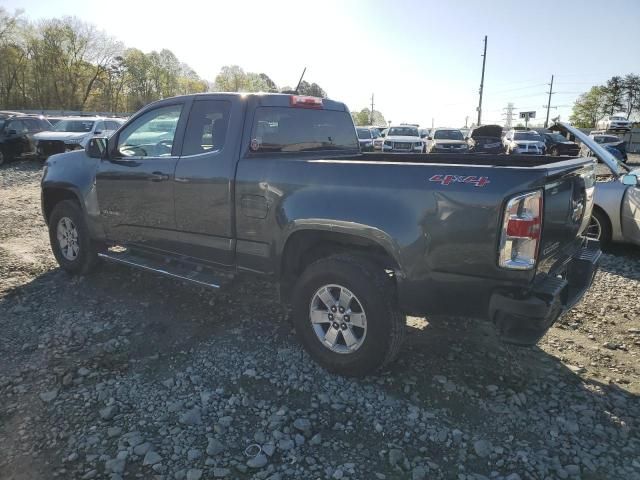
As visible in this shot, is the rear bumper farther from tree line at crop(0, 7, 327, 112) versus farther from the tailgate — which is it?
tree line at crop(0, 7, 327, 112)

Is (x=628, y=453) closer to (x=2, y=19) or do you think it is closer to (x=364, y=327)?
(x=364, y=327)

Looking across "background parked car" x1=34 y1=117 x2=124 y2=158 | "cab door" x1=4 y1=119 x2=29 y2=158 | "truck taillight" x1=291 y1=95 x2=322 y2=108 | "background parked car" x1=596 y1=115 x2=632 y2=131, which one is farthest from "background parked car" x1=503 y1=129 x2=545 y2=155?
"background parked car" x1=596 y1=115 x2=632 y2=131

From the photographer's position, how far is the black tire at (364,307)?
3086 mm

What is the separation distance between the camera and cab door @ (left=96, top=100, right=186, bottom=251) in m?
4.22

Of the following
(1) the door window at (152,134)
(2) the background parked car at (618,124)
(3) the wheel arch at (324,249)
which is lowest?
(3) the wheel arch at (324,249)

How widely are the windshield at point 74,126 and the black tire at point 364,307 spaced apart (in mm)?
17734

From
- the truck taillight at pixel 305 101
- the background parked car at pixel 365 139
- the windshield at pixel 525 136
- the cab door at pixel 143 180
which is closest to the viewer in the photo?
the truck taillight at pixel 305 101

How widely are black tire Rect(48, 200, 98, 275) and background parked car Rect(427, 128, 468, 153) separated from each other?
15.6 meters

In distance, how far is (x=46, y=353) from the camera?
12.0ft

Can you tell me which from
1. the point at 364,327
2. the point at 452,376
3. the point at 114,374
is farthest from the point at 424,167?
the point at 114,374

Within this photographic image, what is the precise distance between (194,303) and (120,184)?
139 centimetres

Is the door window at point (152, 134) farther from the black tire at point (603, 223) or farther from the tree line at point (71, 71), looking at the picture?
the tree line at point (71, 71)

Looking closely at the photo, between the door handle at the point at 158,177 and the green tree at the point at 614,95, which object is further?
the green tree at the point at 614,95

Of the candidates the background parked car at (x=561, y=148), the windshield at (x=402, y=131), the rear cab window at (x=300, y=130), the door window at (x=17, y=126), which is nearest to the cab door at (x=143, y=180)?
the rear cab window at (x=300, y=130)
